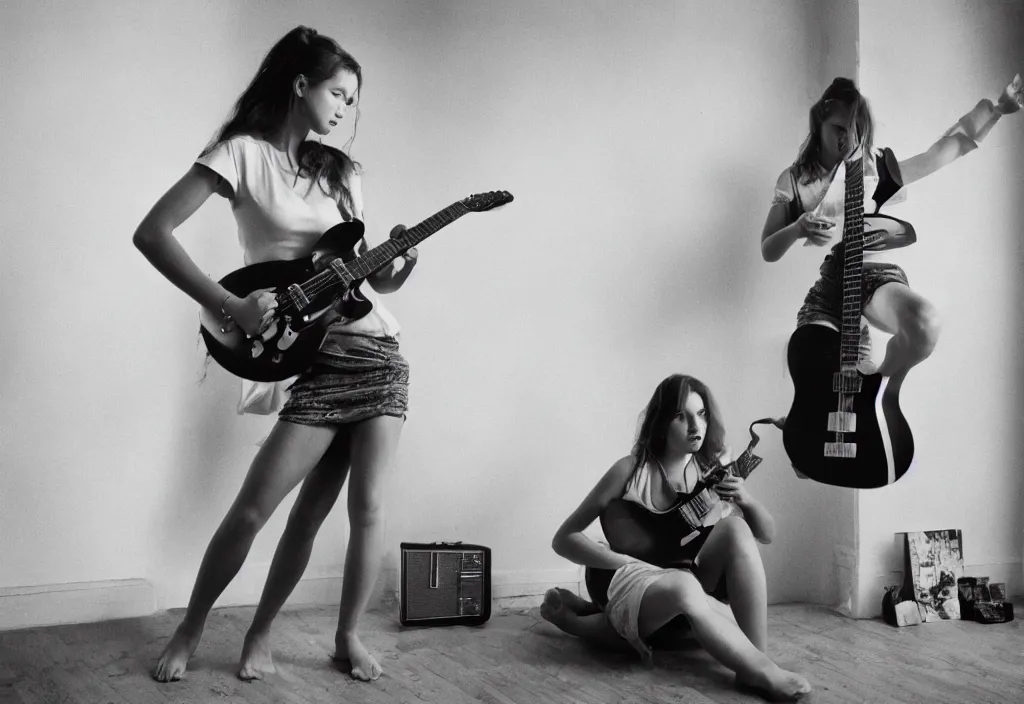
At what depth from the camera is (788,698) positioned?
6.57ft

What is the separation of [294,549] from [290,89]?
3.36ft

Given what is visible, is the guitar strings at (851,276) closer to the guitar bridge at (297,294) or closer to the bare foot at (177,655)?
the guitar bridge at (297,294)

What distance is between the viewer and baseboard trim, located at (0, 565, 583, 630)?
2.42 metres

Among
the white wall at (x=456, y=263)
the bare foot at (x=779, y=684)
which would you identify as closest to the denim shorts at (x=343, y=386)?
the white wall at (x=456, y=263)

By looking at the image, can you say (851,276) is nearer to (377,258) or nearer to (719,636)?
(719,636)

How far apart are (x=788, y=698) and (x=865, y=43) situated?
187cm

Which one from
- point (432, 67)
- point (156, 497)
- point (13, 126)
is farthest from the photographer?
point (432, 67)

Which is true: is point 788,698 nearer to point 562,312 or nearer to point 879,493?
point 879,493

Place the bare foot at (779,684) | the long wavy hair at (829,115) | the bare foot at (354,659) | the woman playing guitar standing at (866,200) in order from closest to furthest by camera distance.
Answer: the bare foot at (779,684) < the bare foot at (354,659) < the woman playing guitar standing at (866,200) < the long wavy hair at (829,115)

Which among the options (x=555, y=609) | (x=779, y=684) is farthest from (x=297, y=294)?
(x=779, y=684)

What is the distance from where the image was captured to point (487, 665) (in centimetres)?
224

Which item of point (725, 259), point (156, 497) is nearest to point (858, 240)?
point (725, 259)

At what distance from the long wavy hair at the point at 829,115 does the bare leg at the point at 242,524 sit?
5.26 ft

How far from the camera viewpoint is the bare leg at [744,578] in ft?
7.26
